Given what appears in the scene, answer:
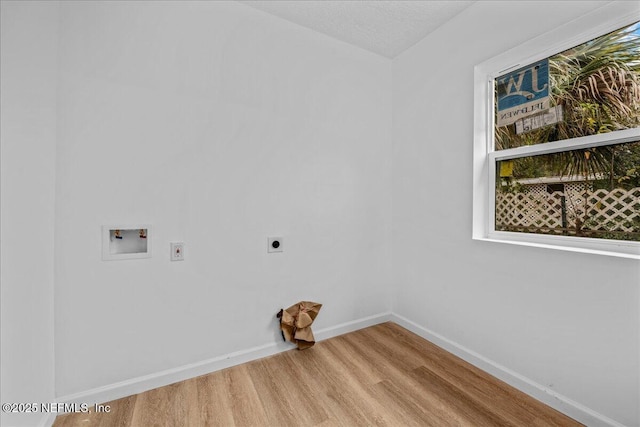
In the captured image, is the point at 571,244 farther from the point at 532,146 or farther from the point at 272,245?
Answer: the point at 272,245

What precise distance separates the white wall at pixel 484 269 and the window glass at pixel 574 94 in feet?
0.65

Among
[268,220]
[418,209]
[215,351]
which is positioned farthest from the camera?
[418,209]

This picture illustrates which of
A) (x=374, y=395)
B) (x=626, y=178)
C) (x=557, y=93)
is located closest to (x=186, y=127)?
(x=374, y=395)

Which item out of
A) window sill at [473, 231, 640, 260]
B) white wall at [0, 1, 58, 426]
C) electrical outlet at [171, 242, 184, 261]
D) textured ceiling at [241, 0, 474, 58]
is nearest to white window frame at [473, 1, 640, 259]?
window sill at [473, 231, 640, 260]

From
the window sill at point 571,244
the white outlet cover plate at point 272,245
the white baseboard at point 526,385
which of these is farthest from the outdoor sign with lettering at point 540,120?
the white outlet cover plate at point 272,245

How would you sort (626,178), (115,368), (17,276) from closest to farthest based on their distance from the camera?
(17,276) → (626,178) → (115,368)

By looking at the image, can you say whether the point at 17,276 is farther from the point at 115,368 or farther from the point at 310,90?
the point at 310,90

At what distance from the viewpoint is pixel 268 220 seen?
1.94m

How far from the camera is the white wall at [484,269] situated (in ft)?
4.20

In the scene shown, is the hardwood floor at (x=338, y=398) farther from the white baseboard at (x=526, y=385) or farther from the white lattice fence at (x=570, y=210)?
the white lattice fence at (x=570, y=210)

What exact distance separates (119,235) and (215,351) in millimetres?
919

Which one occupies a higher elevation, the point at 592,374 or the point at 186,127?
the point at 186,127

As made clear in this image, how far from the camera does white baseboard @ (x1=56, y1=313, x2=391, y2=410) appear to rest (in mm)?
1462

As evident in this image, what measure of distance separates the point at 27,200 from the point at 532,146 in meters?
2.60
